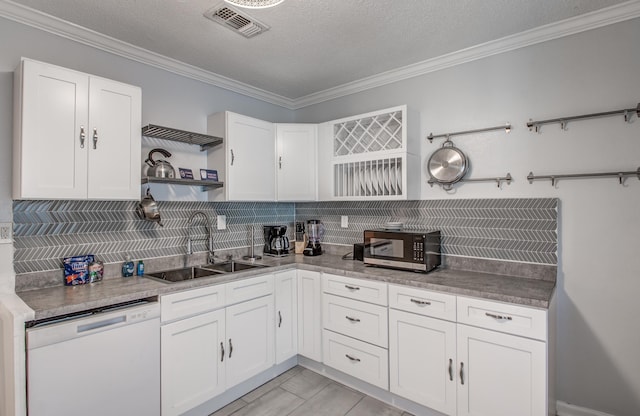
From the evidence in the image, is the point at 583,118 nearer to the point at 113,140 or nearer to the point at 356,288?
the point at 356,288

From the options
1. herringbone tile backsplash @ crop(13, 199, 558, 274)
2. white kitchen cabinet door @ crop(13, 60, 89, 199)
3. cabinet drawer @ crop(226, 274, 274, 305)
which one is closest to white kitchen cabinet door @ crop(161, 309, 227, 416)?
cabinet drawer @ crop(226, 274, 274, 305)

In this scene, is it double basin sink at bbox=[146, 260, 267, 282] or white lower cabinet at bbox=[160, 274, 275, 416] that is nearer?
white lower cabinet at bbox=[160, 274, 275, 416]

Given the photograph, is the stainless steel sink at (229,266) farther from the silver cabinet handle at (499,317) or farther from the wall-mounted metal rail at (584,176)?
the wall-mounted metal rail at (584,176)

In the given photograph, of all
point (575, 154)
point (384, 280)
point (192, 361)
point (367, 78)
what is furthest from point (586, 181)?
point (192, 361)

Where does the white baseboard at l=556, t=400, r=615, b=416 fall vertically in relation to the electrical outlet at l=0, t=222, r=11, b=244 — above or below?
below

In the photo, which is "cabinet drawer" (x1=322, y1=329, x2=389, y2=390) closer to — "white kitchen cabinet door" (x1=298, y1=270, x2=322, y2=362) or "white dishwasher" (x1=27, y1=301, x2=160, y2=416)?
"white kitchen cabinet door" (x1=298, y1=270, x2=322, y2=362)

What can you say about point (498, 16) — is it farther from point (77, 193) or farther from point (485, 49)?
point (77, 193)

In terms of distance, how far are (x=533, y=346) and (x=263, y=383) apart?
6.39ft

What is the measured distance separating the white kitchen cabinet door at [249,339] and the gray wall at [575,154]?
1.53m

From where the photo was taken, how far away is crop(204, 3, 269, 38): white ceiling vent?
200 cm

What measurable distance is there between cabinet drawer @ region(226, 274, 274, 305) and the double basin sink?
132 millimetres

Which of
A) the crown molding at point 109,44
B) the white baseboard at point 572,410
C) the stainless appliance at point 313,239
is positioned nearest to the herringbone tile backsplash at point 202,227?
the stainless appliance at point 313,239

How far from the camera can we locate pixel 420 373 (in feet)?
7.15

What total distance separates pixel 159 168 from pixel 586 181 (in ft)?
9.51
